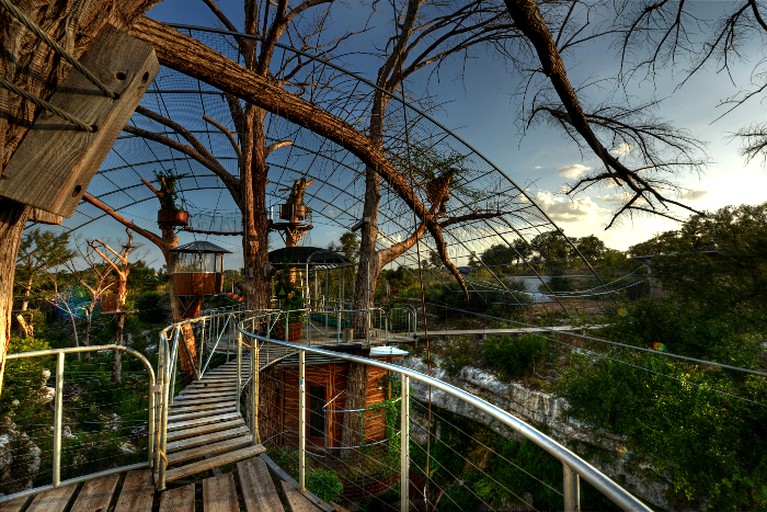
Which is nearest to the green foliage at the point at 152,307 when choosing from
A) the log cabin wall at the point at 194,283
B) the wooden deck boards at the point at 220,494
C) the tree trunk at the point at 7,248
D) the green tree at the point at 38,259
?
the green tree at the point at 38,259

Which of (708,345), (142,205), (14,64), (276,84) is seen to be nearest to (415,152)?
(276,84)

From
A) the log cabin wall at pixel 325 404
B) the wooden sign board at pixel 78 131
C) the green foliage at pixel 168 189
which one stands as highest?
the green foliage at pixel 168 189

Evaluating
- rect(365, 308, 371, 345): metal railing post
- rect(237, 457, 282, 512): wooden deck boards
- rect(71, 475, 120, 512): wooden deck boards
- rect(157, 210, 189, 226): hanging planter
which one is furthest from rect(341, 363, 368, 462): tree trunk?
rect(157, 210, 189, 226): hanging planter

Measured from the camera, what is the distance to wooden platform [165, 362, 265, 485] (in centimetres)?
289

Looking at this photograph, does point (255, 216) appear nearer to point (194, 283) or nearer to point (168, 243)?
point (194, 283)

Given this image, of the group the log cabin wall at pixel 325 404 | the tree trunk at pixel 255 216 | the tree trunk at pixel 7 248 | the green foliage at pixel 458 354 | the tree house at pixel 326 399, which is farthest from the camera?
the green foliage at pixel 458 354

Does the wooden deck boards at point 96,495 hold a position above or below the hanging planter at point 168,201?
below

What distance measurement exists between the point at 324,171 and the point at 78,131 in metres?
1.16

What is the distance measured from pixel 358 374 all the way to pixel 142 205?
11.4m

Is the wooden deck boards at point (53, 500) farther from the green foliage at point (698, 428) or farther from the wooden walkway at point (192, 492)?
the green foliage at point (698, 428)

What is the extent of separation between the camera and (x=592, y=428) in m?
8.98

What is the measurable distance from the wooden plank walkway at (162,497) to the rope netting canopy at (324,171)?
1842 mm

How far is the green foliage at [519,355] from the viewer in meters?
12.2

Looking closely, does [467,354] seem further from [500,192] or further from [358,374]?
[500,192]
